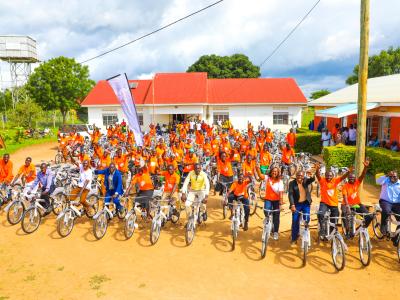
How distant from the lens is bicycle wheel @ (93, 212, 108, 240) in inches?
313

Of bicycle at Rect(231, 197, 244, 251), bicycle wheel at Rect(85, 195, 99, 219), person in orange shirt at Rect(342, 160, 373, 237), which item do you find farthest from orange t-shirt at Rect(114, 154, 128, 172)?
person in orange shirt at Rect(342, 160, 373, 237)

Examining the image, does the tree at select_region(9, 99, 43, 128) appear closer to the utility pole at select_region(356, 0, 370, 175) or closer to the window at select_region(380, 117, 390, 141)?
the window at select_region(380, 117, 390, 141)

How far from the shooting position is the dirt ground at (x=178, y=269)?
5801mm

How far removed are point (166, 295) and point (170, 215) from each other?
3061 millimetres

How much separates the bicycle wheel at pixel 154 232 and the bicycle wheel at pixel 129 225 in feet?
2.16

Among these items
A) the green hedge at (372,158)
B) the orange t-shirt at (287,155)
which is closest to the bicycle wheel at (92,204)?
the orange t-shirt at (287,155)

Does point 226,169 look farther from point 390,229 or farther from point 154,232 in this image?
point 390,229

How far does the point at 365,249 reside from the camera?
6.50 metres

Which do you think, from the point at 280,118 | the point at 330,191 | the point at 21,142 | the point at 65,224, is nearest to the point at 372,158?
the point at 330,191

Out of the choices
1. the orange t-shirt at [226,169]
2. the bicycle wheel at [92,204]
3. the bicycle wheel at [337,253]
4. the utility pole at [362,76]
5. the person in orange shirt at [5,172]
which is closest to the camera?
the bicycle wheel at [337,253]

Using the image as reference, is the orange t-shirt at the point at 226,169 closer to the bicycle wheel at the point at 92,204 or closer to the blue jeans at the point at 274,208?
the blue jeans at the point at 274,208

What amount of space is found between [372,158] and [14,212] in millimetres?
12858

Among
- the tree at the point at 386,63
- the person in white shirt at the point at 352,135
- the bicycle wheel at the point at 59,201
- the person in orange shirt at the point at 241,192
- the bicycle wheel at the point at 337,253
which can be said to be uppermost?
the tree at the point at 386,63

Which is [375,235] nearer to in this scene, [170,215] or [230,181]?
[230,181]
